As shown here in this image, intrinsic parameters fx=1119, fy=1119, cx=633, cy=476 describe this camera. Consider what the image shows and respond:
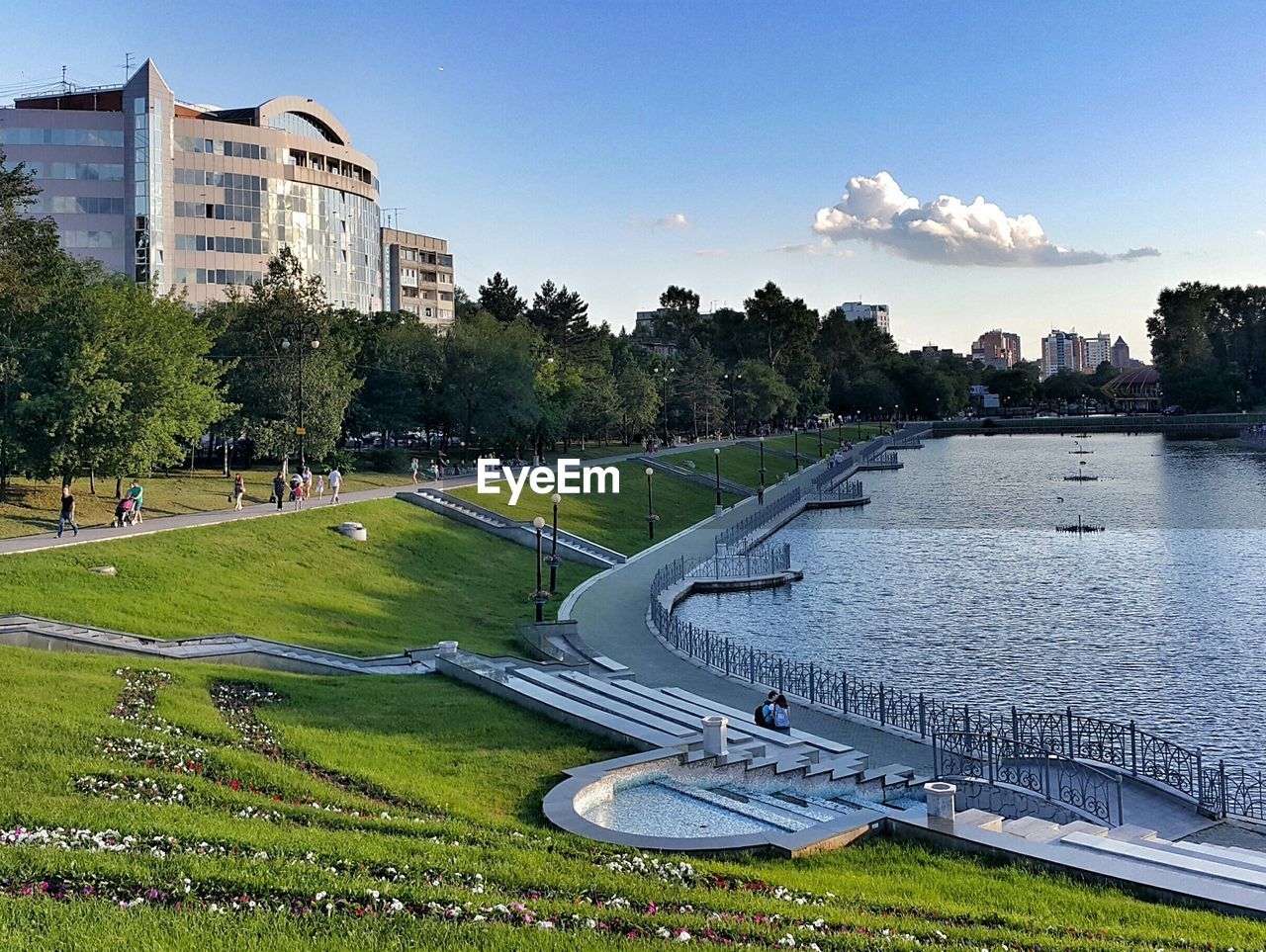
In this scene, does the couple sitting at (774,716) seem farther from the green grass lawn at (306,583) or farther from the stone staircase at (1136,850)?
the green grass lawn at (306,583)

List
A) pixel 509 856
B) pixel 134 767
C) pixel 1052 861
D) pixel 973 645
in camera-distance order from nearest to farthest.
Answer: pixel 509 856
pixel 1052 861
pixel 134 767
pixel 973 645

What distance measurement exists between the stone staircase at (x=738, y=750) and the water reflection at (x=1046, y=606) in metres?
8.51

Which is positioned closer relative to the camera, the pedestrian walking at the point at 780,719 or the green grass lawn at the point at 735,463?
the pedestrian walking at the point at 780,719

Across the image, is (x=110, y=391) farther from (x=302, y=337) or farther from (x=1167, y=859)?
(x=1167, y=859)

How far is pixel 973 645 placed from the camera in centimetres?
3347

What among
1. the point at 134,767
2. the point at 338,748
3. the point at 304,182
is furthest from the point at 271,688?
the point at 304,182

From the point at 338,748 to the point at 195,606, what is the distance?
14473mm

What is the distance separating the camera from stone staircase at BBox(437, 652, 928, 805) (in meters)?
17.6

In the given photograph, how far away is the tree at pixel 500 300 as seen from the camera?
10594 cm

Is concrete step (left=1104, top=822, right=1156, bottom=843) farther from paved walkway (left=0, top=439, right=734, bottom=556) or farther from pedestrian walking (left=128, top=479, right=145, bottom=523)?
pedestrian walking (left=128, top=479, right=145, bottom=523)

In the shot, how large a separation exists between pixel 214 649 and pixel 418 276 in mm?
132109

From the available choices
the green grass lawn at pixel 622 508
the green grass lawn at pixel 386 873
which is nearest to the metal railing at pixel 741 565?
the green grass lawn at pixel 622 508

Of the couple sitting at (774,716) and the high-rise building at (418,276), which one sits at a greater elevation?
the high-rise building at (418,276)

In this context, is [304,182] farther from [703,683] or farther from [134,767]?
[134,767]
